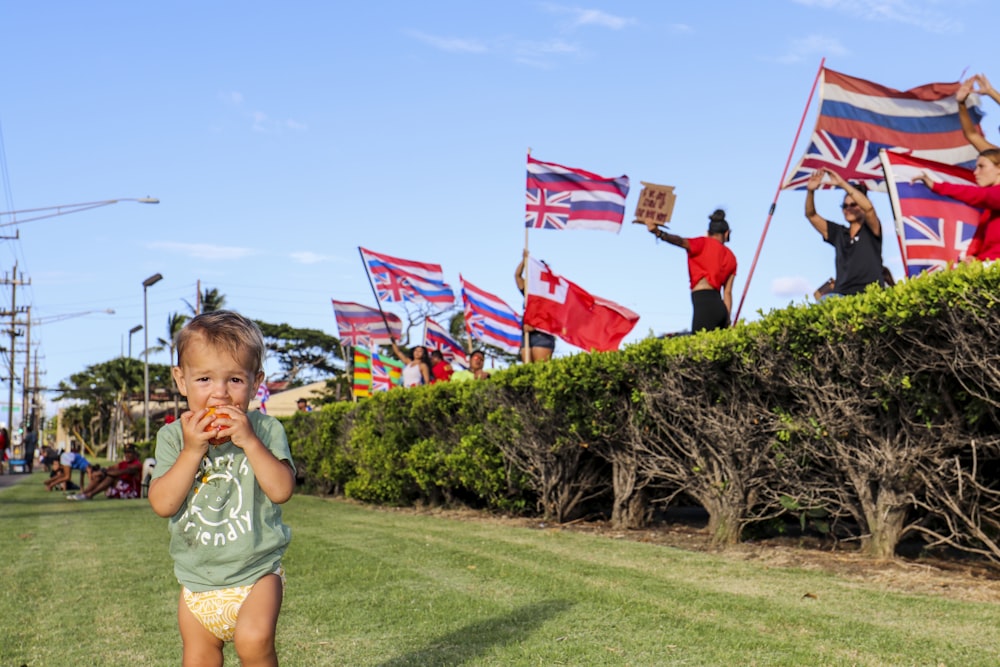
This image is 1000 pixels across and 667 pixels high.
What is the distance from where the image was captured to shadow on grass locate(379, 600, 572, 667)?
4438 millimetres

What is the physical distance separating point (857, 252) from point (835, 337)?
6.34ft

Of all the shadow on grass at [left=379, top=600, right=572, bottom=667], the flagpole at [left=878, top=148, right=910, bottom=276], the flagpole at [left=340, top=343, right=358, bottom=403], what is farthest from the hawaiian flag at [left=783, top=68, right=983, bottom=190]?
the flagpole at [left=340, top=343, right=358, bottom=403]

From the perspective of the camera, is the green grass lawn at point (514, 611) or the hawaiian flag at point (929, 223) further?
the hawaiian flag at point (929, 223)

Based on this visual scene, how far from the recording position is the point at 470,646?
4656 mm

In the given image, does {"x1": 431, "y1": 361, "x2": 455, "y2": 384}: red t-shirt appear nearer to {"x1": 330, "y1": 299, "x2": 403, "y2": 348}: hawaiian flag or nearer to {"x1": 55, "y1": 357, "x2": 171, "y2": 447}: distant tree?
{"x1": 330, "y1": 299, "x2": 403, "y2": 348}: hawaiian flag

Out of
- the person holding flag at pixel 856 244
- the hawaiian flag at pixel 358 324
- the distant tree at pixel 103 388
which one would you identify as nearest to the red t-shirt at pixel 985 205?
the person holding flag at pixel 856 244

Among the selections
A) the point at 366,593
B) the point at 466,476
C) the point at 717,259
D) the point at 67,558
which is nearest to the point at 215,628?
the point at 366,593

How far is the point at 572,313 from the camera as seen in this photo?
42.5ft

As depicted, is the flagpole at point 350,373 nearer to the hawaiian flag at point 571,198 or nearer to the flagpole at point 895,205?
the hawaiian flag at point 571,198

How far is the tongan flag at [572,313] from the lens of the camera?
12.9 meters

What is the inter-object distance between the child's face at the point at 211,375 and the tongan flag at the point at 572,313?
388 inches

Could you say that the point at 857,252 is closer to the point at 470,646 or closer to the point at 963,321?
the point at 963,321

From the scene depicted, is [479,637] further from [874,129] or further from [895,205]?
[874,129]

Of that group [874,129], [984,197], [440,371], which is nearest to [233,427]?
[984,197]
